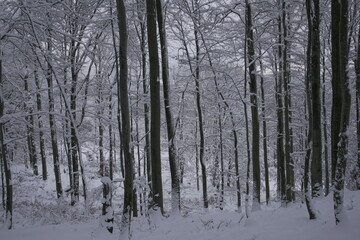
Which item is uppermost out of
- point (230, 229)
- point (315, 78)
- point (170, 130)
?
point (315, 78)

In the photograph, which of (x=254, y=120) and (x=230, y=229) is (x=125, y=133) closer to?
(x=230, y=229)

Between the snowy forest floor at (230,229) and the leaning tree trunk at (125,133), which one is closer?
the snowy forest floor at (230,229)

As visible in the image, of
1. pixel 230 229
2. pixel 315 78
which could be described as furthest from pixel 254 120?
pixel 230 229

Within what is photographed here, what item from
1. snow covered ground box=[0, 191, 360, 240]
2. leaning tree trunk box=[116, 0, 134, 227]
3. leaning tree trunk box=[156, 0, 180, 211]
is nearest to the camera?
snow covered ground box=[0, 191, 360, 240]

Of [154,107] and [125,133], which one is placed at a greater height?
[154,107]

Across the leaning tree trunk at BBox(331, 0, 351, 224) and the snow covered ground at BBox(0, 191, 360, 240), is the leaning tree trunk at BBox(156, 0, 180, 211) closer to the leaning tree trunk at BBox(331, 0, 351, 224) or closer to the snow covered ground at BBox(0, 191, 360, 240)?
the snow covered ground at BBox(0, 191, 360, 240)

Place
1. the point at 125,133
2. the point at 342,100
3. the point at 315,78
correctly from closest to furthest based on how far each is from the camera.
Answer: the point at 342,100 < the point at 315,78 < the point at 125,133

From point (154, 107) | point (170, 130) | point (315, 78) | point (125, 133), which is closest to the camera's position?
point (315, 78)

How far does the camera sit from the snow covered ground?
4277 mm

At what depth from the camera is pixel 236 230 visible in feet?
17.9

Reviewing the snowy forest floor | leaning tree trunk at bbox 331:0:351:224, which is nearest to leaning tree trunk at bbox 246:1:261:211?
the snowy forest floor

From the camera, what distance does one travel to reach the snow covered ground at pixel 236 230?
14.0 feet

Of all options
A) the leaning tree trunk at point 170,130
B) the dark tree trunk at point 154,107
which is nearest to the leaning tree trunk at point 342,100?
the dark tree trunk at point 154,107

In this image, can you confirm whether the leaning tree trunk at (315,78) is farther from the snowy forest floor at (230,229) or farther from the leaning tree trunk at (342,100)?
the snowy forest floor at (230,229)
